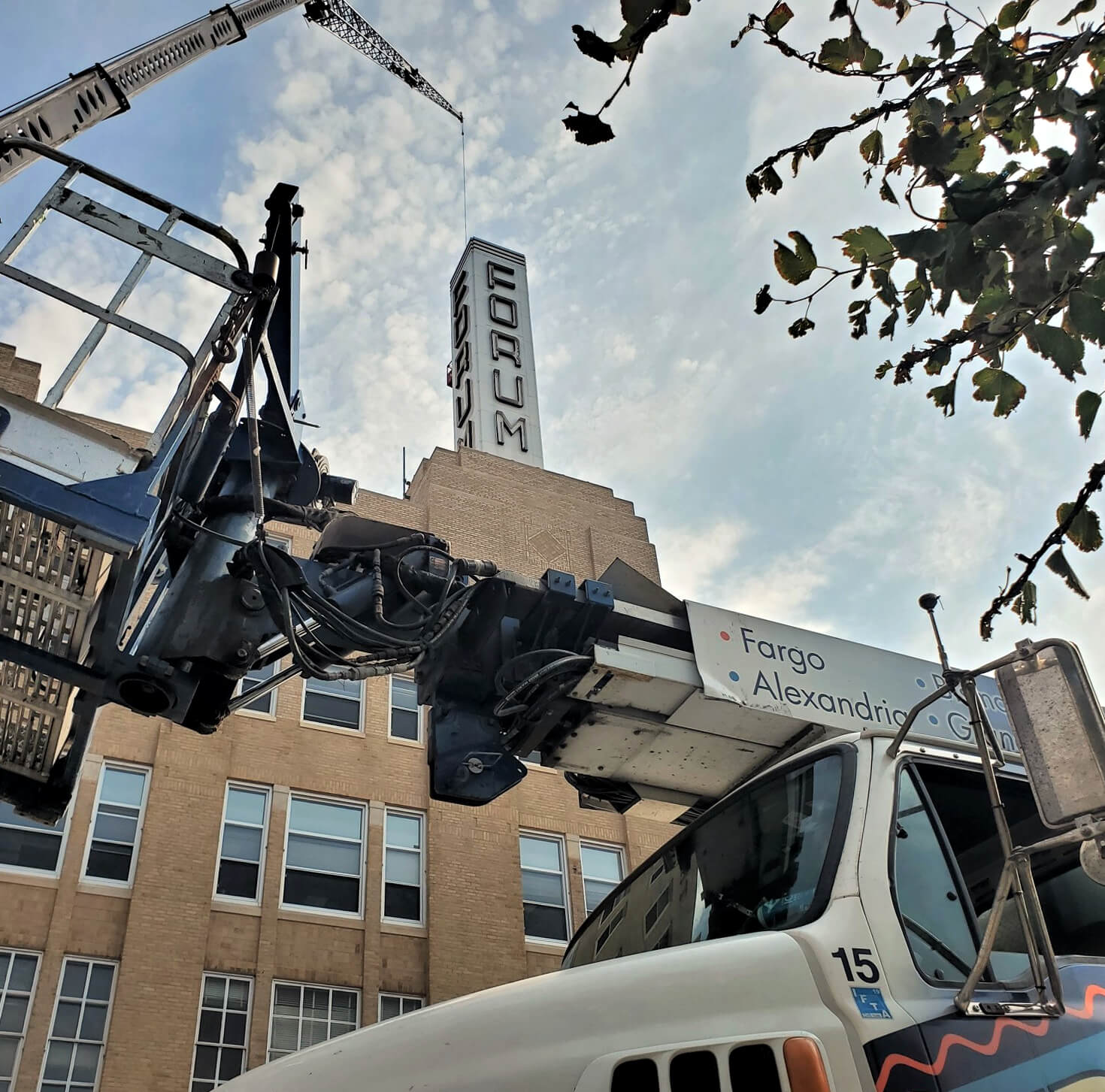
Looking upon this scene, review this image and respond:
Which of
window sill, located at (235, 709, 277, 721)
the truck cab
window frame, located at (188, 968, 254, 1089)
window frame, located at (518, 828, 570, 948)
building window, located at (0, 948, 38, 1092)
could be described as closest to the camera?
the truck cab

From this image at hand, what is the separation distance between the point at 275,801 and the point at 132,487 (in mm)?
13734

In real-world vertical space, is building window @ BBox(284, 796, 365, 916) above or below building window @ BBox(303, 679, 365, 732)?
below

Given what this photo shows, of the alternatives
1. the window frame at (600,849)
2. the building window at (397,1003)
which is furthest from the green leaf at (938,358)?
the window frame at (600,849)

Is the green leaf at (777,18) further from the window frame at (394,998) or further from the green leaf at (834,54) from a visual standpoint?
the window frame at (394,998)

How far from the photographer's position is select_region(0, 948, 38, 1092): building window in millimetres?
13359

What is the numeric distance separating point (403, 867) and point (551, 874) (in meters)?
2.59

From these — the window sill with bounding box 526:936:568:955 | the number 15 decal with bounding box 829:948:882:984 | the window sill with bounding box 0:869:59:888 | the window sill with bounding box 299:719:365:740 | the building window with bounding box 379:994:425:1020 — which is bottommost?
the number 15 decal with bounding box 829:948:882:984

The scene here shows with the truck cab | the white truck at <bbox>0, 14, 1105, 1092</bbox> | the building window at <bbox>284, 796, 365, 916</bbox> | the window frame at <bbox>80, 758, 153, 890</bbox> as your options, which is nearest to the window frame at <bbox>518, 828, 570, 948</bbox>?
the building window at <bbox>284, 796, 365, 916</bbox>

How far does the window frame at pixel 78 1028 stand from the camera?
44.2 ft

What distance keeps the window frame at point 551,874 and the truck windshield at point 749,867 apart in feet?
42.4

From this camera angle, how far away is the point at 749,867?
420 centimetres

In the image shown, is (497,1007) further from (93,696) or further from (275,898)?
(275,898)

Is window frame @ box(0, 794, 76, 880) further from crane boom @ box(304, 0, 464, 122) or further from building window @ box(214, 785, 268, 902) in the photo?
crane boom @ box(304, 0, 464, 122)

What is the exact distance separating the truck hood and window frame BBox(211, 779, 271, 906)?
13.0 metres
